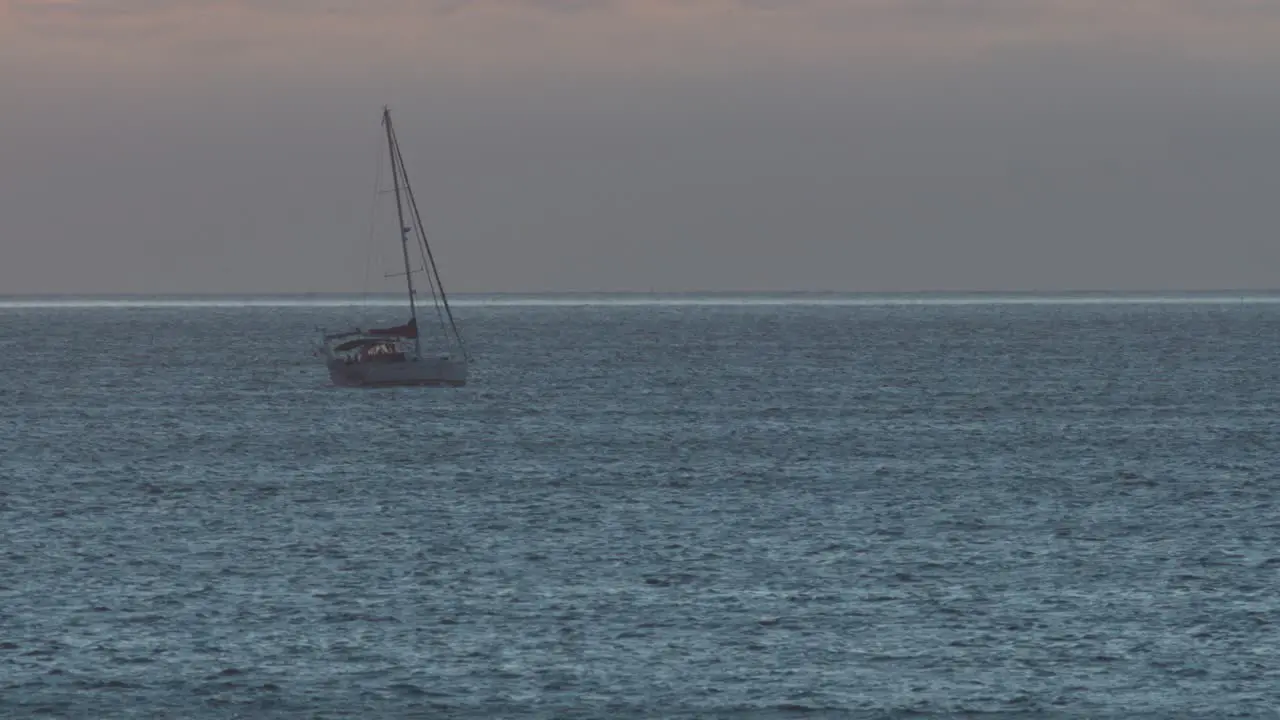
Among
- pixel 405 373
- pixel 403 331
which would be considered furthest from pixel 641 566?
pixel 405 373

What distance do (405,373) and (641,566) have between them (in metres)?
77.5

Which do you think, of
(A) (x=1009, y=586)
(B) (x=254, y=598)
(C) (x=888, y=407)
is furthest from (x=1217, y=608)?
(C) (x=888, y=407)

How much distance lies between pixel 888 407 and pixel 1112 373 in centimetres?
4534

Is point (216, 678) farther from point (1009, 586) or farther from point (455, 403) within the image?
point (455, 403)

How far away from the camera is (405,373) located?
125m

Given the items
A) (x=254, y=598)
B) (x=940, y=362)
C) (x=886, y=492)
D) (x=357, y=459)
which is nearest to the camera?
(x=254, y=598)

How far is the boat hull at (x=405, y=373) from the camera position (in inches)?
4914

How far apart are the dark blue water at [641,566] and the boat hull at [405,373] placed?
19.8 m

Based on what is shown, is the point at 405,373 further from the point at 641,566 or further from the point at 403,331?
the point at 641,566

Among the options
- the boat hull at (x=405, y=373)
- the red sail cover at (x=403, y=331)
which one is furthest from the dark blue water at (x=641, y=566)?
the boat hull at (x=405, y=373)

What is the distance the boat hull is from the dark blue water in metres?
19.8

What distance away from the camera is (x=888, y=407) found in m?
111

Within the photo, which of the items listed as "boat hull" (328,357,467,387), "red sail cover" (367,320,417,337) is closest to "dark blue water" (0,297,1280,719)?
"red sail cover" (367,320,417,337)

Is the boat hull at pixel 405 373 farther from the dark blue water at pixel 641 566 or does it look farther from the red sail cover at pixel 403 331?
the dark blue water at pixel 641 566
